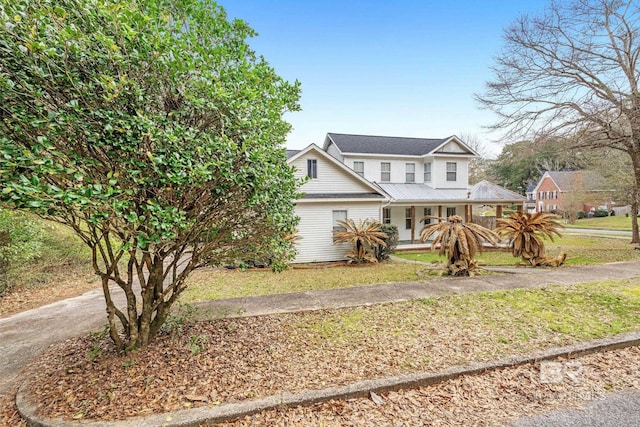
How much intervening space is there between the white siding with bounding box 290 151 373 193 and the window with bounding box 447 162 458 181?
6.79 m

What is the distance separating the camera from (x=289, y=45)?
473 inches

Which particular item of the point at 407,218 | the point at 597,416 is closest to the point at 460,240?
the point at 597,416

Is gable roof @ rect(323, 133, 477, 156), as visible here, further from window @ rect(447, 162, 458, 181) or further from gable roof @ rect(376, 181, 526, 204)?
gable roof @ rect(376, 181, 526, 204)

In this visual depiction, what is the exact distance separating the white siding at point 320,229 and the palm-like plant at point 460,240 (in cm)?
450

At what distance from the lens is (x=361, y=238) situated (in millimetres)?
10852

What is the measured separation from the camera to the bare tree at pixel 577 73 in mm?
10656

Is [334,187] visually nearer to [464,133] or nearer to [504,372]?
[504,372]

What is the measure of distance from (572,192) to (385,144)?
77.1 feet

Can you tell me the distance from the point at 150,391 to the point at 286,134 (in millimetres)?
3658

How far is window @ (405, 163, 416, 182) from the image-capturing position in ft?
54.6

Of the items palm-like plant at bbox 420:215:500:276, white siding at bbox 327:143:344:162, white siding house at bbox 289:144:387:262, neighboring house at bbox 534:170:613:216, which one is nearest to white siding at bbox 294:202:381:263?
white siding house at bbox 289:144:387:262

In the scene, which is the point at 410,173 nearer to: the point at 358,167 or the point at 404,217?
the point at 404,217

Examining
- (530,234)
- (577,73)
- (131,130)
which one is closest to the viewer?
(131,130)

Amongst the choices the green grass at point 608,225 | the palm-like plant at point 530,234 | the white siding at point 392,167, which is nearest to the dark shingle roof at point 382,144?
the white siding at point 392,167
